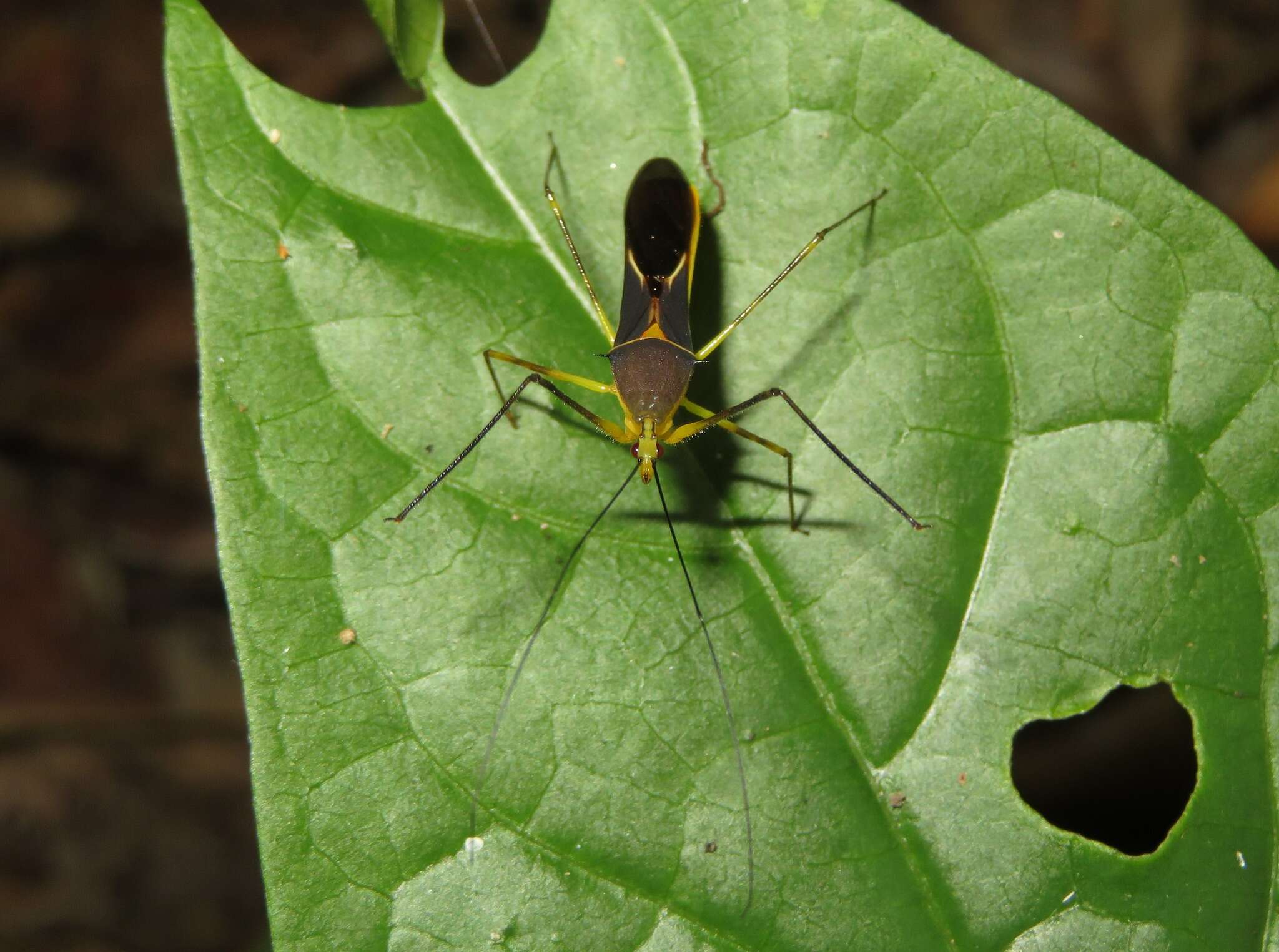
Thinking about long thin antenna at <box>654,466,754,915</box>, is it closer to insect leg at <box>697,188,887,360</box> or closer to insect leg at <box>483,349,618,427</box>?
insect leg at <box>483,349,618,427</box>

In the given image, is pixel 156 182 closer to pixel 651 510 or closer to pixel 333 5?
pixel 333 5

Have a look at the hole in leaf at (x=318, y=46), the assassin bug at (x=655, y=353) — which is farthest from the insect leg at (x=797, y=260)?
the hole in leaf at (x=318, y=46)

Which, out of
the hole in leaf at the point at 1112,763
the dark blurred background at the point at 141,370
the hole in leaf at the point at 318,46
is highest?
the hole in leaf at the point at 318,46

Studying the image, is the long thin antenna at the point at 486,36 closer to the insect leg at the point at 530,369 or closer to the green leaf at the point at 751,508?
the green leaf at the point at 751,508

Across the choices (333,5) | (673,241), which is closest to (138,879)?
(673,241)

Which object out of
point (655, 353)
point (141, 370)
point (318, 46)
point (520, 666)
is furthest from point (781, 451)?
point (318, 46)

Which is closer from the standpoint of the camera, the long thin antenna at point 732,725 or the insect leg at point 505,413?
the long thin antenna at point 732,725

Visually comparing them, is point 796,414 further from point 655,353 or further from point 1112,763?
point 1112,763
